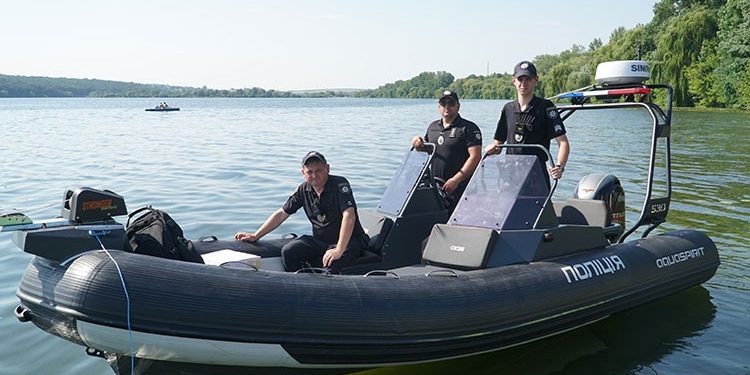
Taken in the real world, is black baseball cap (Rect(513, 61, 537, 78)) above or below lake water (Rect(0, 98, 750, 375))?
above

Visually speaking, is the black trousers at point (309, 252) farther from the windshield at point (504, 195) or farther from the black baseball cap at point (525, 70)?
the black baseball cap at point (525, 70)

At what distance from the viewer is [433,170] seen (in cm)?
583

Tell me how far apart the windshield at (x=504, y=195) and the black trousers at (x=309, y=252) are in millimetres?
788

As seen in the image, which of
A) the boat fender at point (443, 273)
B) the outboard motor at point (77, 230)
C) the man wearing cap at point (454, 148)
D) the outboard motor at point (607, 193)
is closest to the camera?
the outboard motor at point (77, 230)

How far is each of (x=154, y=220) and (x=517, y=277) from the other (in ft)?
7.61

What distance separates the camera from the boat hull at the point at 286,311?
10.9 ft

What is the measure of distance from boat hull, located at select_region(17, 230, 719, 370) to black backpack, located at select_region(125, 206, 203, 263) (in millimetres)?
428

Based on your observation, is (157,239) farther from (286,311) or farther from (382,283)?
(382,283)

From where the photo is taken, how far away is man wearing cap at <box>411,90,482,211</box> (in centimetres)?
561

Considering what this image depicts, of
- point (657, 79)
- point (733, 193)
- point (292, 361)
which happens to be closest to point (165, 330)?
point (292, 361)

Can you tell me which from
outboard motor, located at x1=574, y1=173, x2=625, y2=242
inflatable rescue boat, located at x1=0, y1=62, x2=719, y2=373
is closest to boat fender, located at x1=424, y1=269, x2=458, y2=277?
inflatable rescue boat, located at x1=0, y1=62, x2=719, y2=373

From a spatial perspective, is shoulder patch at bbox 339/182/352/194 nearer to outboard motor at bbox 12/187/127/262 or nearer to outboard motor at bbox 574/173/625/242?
outboard motor at bbox 12/187/127/262

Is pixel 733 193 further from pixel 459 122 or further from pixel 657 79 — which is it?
pixel 657 79

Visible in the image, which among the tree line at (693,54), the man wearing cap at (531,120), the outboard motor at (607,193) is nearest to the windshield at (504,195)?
the man wearing cap at (531,120)
